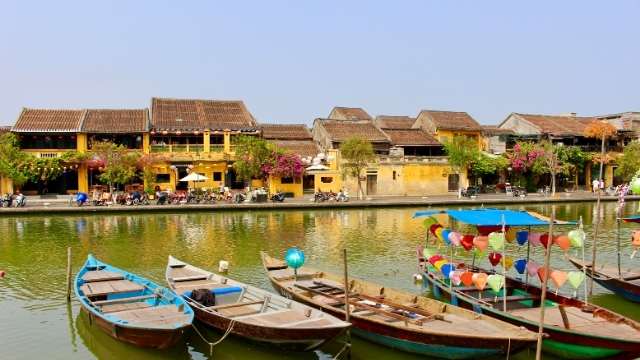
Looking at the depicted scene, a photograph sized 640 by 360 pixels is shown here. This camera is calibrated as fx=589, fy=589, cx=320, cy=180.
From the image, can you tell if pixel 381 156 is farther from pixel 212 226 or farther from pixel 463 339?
pixel 463 339

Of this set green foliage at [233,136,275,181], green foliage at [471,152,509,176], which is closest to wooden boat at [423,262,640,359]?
green foliage at [233,136,275,181]

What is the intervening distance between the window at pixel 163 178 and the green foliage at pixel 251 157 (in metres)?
5.40

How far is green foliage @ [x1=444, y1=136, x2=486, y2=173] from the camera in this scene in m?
43.9

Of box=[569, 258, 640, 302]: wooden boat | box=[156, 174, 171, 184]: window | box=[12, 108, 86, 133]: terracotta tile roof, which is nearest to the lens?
box=[569, 258, 640, 302]: wooden boat

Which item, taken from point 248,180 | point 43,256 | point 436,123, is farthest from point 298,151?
point 43,256

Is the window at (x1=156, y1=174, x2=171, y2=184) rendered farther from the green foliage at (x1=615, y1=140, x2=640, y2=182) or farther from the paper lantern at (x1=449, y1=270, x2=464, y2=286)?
the green foliage at (x1=615, y1=140, x2=640, y2=182)

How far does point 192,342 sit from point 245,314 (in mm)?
1301

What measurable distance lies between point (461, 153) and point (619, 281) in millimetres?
29526

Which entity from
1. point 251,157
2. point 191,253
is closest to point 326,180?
point 251,157

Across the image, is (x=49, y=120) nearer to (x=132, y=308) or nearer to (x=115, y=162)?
(x=115, y=162)

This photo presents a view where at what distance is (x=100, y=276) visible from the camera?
14.9 meters

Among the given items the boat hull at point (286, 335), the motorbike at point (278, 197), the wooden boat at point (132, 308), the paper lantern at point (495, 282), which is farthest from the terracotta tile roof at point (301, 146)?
the boat hull at point (286, 335)

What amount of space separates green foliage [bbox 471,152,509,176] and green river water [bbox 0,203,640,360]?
9202mm

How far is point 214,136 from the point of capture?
43281 mm
